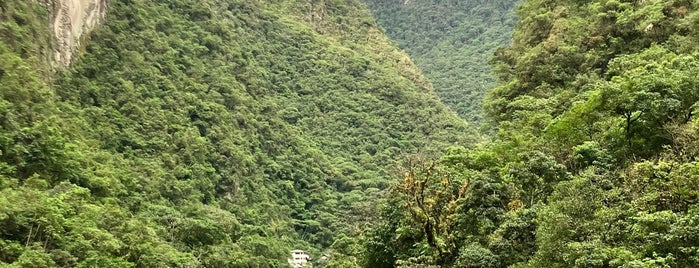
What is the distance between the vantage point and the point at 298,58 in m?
76.8

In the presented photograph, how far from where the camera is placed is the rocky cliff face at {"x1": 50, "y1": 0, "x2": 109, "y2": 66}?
36.4 meters

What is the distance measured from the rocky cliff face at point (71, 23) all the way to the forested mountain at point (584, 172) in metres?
25.7

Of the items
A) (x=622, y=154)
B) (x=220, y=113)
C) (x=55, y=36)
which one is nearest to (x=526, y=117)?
(x=622, y=154)

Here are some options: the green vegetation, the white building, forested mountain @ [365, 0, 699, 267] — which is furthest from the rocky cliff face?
forested mountain @ [365, 0, 699, 267]

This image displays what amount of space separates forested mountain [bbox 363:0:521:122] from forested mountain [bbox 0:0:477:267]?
16.0m

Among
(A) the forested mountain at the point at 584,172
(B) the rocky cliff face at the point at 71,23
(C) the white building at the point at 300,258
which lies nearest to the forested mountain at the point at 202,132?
(B) the rocky cliff face at the point at 71,23

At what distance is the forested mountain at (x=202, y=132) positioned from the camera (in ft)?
80.2

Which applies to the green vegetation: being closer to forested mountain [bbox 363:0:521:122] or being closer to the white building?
the white building

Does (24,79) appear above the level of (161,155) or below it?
above

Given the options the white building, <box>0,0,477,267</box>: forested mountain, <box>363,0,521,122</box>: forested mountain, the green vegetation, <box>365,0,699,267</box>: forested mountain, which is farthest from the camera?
<box>363,0,521,122</box>: forested mountain

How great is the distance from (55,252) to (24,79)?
449 inches

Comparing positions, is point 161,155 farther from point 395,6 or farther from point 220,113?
point 395,6

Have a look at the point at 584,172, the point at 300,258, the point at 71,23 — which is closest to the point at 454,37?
the point at 300,258

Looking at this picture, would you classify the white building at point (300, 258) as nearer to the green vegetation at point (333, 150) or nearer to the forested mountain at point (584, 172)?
the green vegetation at point (333, 150)
